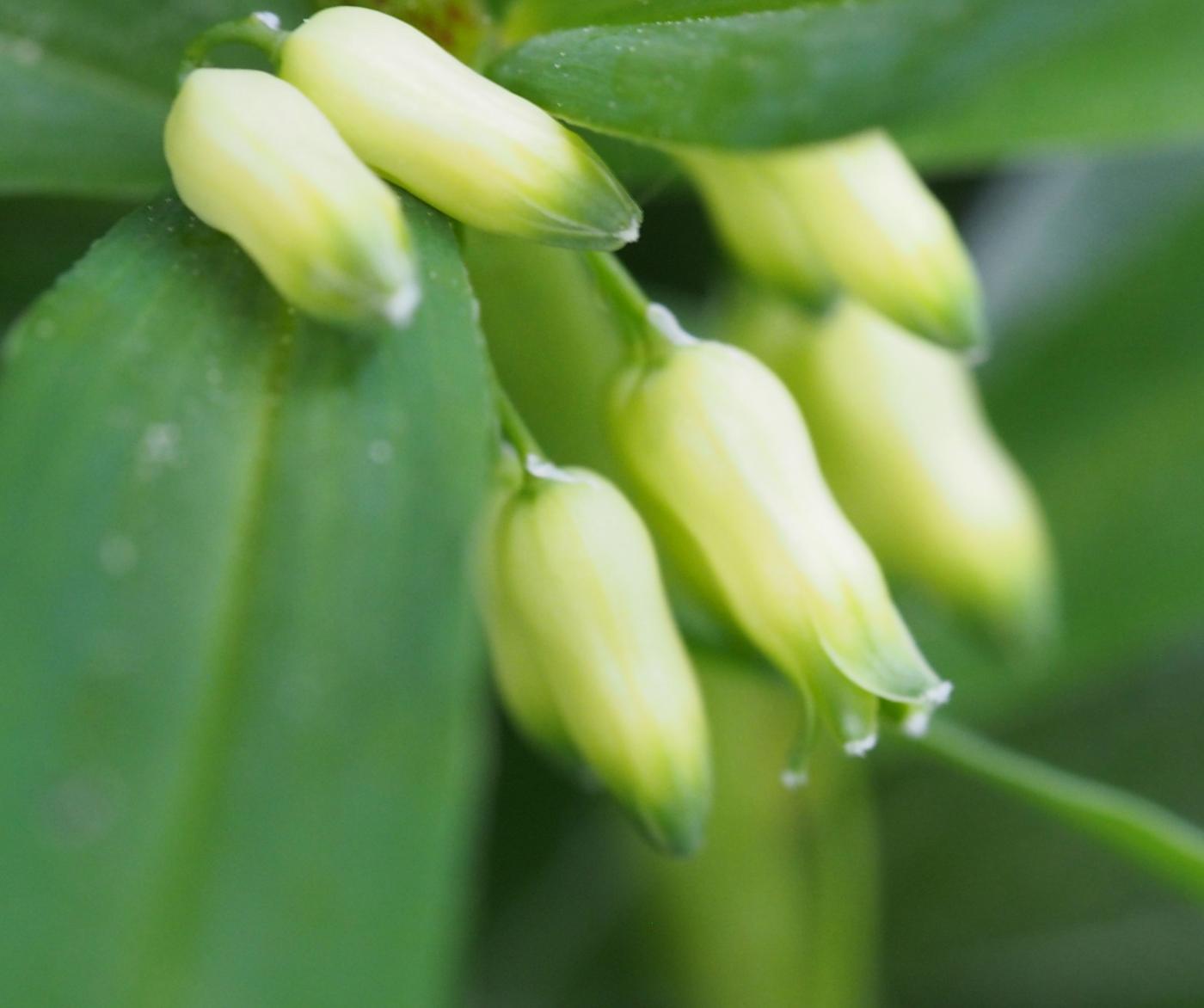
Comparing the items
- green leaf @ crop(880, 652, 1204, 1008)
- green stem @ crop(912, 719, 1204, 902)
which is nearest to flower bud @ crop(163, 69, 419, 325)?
green stem @ crop(912, 719, 1204, 902)

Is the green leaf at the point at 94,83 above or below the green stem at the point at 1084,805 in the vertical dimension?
above

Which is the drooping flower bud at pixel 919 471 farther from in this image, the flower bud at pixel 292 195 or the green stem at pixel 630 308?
the flower bud at pixel 292 195

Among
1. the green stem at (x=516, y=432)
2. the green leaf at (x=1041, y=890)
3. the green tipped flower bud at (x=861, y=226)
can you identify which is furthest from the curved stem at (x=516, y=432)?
the green leaf at (x=1041, y=890)

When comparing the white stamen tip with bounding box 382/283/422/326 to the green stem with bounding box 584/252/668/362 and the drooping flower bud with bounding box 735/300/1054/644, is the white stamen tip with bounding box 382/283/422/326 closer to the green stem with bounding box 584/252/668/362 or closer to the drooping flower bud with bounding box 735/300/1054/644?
the green stem with bounding box 584/252/668/362

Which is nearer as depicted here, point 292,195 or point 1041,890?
point 292,195

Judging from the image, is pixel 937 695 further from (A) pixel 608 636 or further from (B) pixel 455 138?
(B) pixel 455 138

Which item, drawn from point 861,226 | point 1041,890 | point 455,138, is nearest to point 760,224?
point 861,226

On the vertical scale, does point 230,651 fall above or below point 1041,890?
above
